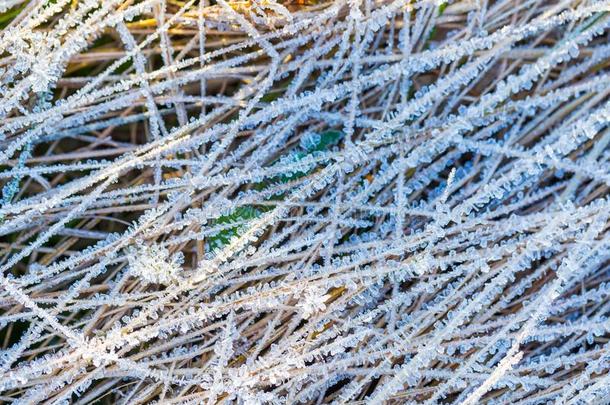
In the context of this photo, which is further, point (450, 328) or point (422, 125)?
point (422, 125)

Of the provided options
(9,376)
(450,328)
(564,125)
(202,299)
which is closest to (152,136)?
(202,299)

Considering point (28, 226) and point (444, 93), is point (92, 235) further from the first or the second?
point (444, 93)

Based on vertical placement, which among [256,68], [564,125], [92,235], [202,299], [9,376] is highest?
[256,68]

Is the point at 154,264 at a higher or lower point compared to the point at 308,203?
lower

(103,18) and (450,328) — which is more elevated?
(103,18)

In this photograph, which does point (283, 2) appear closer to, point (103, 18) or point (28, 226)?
point (103, 18)

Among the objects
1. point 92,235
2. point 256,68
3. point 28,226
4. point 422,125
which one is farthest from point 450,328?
point 28,226
